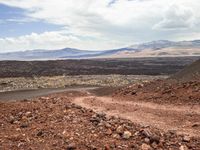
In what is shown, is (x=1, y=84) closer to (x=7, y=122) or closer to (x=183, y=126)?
(x=7, y=122)

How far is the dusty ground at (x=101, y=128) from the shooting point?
45.0 feet

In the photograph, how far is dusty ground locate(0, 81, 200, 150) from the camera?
540 inches

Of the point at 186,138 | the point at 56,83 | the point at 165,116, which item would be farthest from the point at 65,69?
the point at 186,138

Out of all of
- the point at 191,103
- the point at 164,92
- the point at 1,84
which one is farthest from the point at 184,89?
the point at 1,84

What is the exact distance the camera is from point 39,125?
17.4 meters

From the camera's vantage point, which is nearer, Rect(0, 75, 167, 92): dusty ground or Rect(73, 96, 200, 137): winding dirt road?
Rect(73, 96, 200, 137): winding dirt road

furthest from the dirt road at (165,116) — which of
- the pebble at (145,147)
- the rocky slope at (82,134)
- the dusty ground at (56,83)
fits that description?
the dusty ground at (56,83)

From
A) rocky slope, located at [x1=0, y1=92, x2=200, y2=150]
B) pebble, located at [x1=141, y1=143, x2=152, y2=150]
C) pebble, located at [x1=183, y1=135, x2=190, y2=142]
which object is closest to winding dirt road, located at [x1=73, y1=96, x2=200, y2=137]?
pebble, located at [x1=183, y1=135, x2=190, y2=142]

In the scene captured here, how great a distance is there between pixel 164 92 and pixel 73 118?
1144 cm

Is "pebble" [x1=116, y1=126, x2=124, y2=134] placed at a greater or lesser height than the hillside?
greater

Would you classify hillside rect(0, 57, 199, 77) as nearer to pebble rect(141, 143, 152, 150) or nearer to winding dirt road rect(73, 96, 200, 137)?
winding dirt road rect(73, 96, 200, 137)

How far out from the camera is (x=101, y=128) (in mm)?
15891

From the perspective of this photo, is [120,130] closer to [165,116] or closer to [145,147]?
[145,147]

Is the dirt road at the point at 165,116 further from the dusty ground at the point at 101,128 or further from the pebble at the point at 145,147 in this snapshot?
the pebble at the point at 145,147
